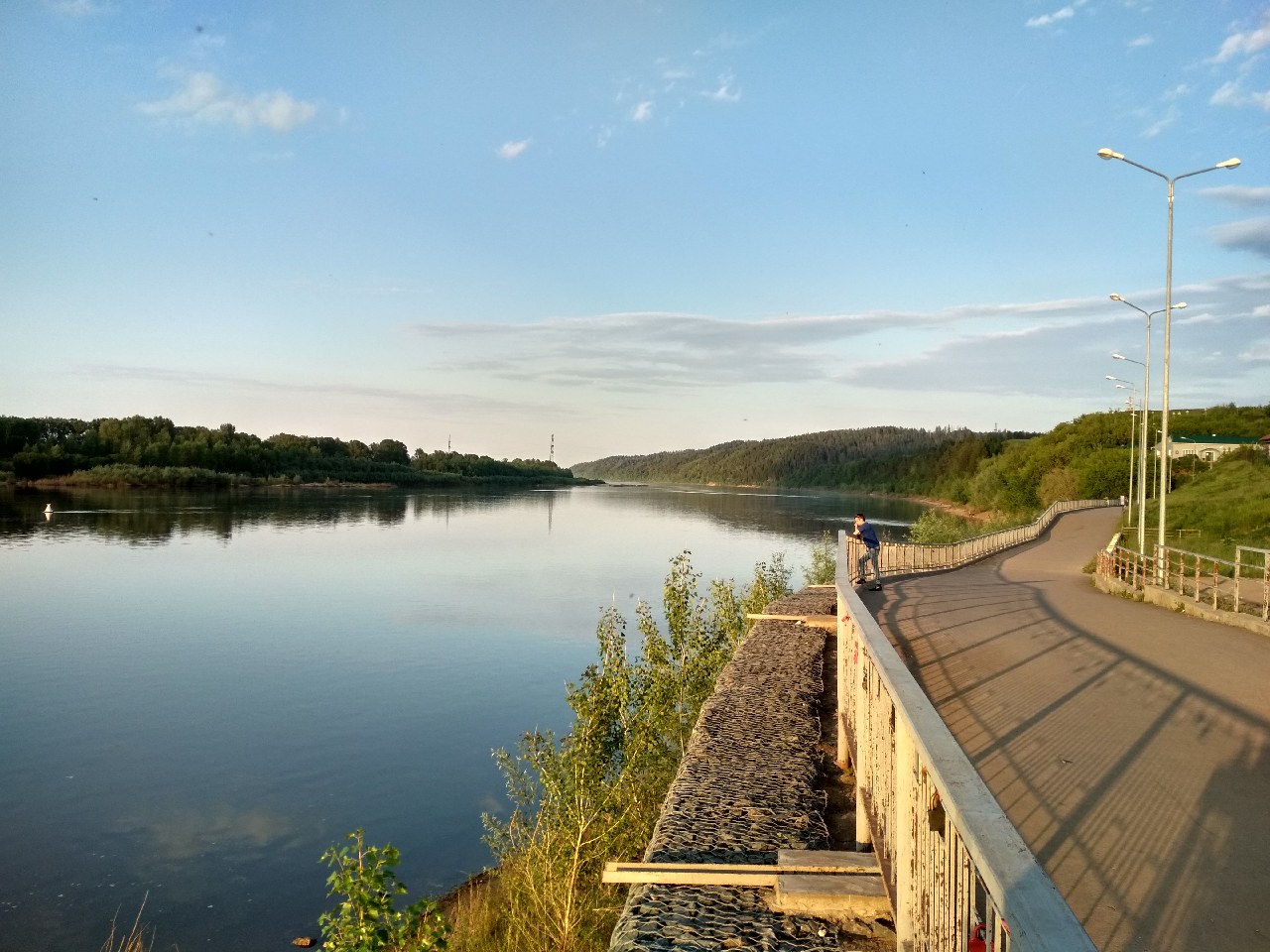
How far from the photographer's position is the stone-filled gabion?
165 inches

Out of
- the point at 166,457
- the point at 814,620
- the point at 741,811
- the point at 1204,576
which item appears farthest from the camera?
the point at 166,457

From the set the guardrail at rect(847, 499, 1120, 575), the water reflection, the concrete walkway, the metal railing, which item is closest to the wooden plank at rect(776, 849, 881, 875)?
the concrete walkway

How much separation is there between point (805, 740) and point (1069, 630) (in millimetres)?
9953

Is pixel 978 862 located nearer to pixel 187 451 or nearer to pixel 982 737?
pixel 982 737

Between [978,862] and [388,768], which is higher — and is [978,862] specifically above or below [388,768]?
above

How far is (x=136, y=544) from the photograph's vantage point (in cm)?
5250

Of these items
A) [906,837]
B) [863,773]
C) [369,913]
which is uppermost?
[906,837]

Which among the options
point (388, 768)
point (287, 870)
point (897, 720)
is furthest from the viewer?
point (388, 768)

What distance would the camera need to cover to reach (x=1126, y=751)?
7.81 m

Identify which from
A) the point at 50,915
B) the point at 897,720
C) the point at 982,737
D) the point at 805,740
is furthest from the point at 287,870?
the point at 897,720

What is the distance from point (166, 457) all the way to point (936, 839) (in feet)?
456

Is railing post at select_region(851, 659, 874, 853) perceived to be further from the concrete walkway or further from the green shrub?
the green shrub

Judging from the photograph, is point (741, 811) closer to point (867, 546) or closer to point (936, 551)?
point (867, 546)

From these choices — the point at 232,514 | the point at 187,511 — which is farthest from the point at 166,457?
the point at 232,514
